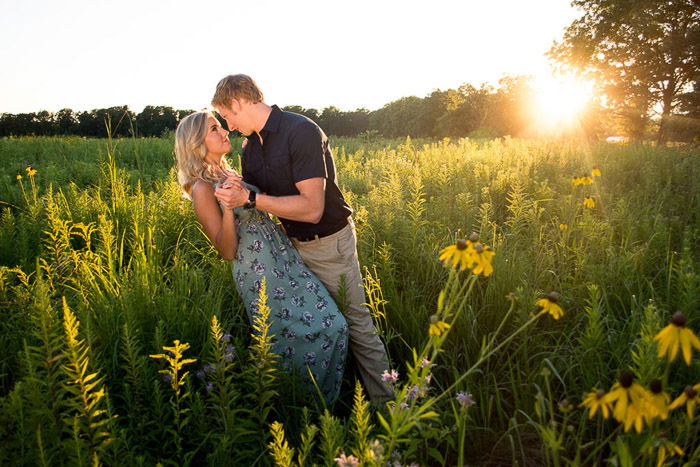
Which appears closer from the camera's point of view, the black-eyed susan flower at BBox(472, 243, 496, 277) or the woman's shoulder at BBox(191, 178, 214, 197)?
the black-eyed susan flower at BBox(472, 243, 496, 277)

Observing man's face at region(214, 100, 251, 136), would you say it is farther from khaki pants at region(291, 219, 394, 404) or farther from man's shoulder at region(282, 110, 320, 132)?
khaki pants at region(291, 219, 394, 404)

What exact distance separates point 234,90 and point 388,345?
180 centimetres

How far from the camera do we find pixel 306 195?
2.27m

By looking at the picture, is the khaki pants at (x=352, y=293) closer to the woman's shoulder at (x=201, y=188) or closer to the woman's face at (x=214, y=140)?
the woman's shoulder at (x=201, y=188)

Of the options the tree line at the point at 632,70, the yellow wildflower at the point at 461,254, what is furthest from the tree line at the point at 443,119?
the yellow wildflower at the point at 461,254

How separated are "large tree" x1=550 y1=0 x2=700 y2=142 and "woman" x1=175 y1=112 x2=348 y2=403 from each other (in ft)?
58.1

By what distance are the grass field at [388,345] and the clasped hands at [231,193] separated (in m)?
0.64

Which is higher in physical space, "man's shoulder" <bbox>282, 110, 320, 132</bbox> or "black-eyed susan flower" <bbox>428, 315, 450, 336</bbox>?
"man's shoulder" <bbox>282, 110, 320, 132</bbox>

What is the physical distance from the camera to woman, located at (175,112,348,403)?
2314 millimetres

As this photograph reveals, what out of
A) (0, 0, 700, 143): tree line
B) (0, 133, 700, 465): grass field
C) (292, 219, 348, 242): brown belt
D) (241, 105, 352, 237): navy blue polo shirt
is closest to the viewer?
(0, 133, 700, 465): grass field

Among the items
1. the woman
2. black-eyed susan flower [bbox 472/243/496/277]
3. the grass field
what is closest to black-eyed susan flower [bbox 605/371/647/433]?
the grass field

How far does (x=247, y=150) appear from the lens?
266cm

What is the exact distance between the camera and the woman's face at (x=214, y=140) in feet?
8.20

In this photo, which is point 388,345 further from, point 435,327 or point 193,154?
point 193,154
